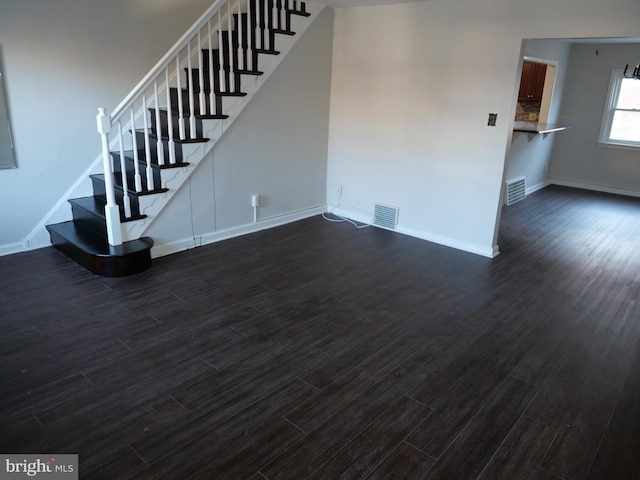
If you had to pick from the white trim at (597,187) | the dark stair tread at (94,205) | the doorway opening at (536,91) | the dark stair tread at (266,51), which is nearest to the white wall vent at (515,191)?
the doorway opening at (536,91)

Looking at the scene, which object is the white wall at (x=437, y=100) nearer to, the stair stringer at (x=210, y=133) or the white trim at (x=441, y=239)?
the white trim at (x=441, y=239)

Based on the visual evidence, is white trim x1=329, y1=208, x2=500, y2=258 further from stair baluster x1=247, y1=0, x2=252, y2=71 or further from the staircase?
stair baluster x1=247, y1=0, x2=252, y2=71

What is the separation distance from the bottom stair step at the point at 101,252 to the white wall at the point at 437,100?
9.01ft

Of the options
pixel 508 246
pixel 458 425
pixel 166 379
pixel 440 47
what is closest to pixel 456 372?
pixel 458 425

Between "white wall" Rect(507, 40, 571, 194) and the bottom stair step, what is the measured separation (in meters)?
5.31

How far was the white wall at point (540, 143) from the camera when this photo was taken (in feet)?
22.5

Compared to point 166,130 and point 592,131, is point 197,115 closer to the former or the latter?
point 166,130

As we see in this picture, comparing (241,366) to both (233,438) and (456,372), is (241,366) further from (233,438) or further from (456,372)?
(456,372)

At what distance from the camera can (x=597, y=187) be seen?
319 inches

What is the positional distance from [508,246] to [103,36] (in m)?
4.65

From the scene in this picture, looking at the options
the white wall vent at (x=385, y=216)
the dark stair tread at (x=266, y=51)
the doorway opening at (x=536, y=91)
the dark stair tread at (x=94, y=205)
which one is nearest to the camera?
the dark stair tread at (x=94, y=205)

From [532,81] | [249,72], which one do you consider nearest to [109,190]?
[249,72]

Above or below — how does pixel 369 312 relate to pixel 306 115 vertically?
below

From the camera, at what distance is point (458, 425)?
7.80 feet
